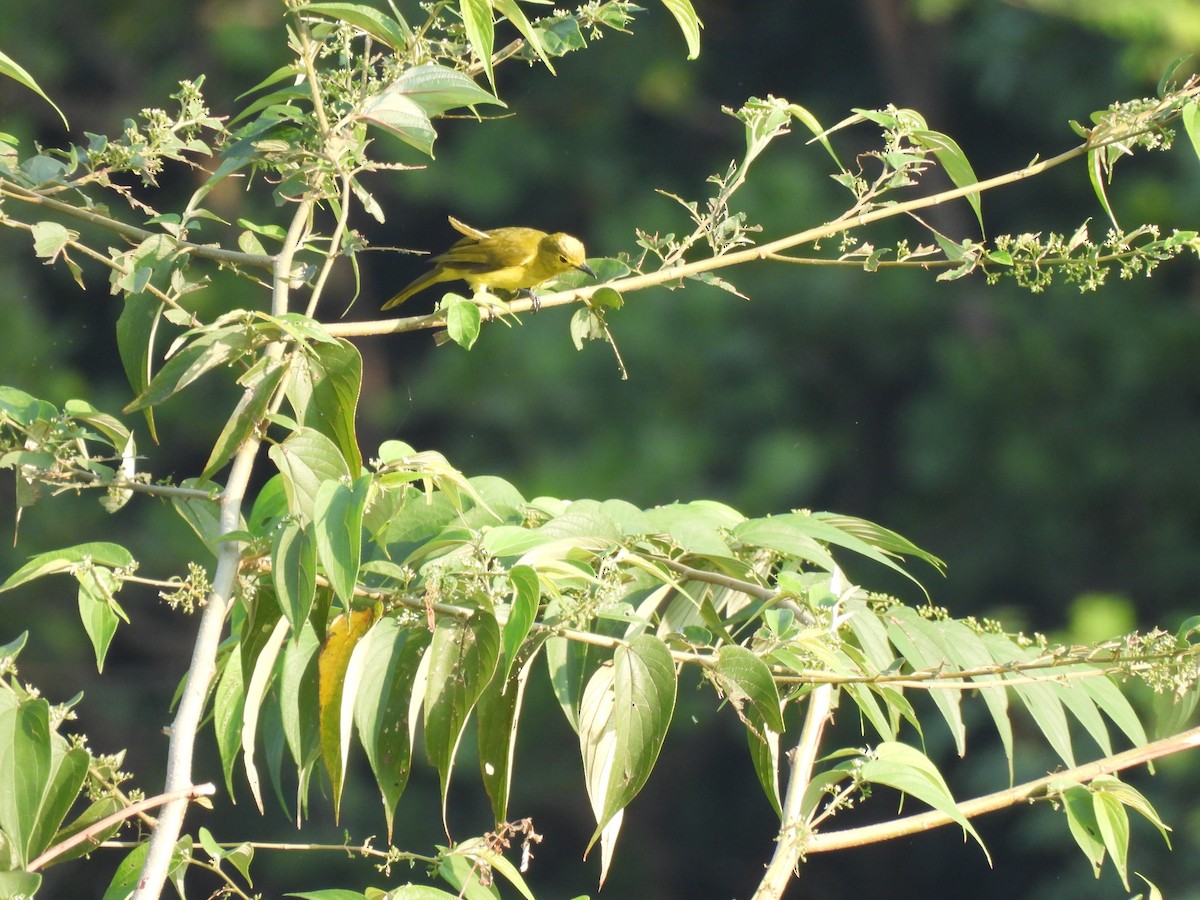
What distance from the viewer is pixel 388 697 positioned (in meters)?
0.78

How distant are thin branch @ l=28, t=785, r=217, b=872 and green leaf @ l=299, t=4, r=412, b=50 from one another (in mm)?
385

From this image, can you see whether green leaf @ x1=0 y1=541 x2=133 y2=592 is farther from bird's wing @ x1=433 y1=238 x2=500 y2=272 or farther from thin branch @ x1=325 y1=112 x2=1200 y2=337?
bird's wing @ x1=433 y1=238 x2=500 y2=272

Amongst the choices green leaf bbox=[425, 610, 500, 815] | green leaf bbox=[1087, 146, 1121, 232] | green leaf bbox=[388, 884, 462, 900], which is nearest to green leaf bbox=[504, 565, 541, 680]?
green leaf bbox=[425, 610, 500, 815]

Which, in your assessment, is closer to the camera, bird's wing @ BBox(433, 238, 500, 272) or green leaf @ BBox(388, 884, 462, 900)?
green leaf @ BBox(388, 884, 462, 900)

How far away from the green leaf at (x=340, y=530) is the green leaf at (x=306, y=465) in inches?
1.1

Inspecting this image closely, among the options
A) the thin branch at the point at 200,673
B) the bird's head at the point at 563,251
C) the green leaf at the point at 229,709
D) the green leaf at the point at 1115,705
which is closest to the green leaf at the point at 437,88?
the thin branch at the point at 200,673

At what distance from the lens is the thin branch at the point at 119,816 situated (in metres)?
0.67

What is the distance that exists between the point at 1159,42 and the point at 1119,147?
12.5 ft

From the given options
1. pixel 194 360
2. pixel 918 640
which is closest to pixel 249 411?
pixel 194 360

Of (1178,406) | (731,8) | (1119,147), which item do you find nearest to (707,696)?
(1178,406)

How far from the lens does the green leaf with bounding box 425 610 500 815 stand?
72cm

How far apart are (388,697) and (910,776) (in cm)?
30

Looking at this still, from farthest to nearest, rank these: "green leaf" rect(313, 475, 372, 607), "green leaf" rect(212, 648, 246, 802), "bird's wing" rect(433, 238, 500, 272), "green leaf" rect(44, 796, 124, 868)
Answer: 1. "bird's wing" rect(433, 238, 500, 272)
2. "green leaf" rect(212, 648, 246, 802)
3. "green leaf" rect(44, 796, 124, 868)
4. "green leaf" rect(313, 475, 372, 607)

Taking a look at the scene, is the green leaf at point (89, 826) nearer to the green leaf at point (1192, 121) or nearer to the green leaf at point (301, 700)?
the green leaf at point (301, 700)
